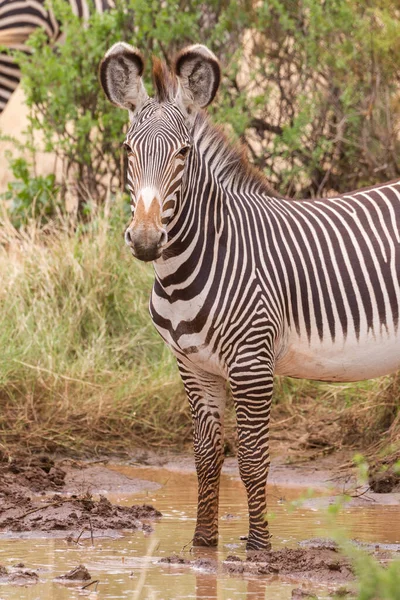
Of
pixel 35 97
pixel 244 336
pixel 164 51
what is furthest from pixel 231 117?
pixel 244 336

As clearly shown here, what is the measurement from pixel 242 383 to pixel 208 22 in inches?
262

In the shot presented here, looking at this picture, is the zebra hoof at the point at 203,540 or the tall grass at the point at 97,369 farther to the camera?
the tall grass at the point at 97,369

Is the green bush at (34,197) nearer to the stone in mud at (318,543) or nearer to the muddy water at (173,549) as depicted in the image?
the muddy water at (173,549)

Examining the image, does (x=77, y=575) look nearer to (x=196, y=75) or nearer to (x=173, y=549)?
(x=173, y=549)

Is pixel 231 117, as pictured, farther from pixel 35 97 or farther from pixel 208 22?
pixel 35 97

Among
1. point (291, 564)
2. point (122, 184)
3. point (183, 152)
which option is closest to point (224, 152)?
point (183, 152)

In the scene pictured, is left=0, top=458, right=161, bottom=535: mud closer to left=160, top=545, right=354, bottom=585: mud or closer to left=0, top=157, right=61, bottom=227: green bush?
left=160, top=545, right=354, bottom=585: mud

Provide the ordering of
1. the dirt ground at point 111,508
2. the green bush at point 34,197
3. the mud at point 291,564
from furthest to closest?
1. the green bush at point 34,197
2. the dirt ground at point 111,508
3. the mud at point 291,564

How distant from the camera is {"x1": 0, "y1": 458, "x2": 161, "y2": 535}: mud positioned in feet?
20.4

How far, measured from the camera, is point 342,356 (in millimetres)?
5824

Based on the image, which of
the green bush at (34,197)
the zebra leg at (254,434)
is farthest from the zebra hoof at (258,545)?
the green bush at (34,197)

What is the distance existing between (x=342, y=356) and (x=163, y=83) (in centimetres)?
165

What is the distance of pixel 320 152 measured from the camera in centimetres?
1120

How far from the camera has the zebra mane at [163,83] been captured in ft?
18.6
